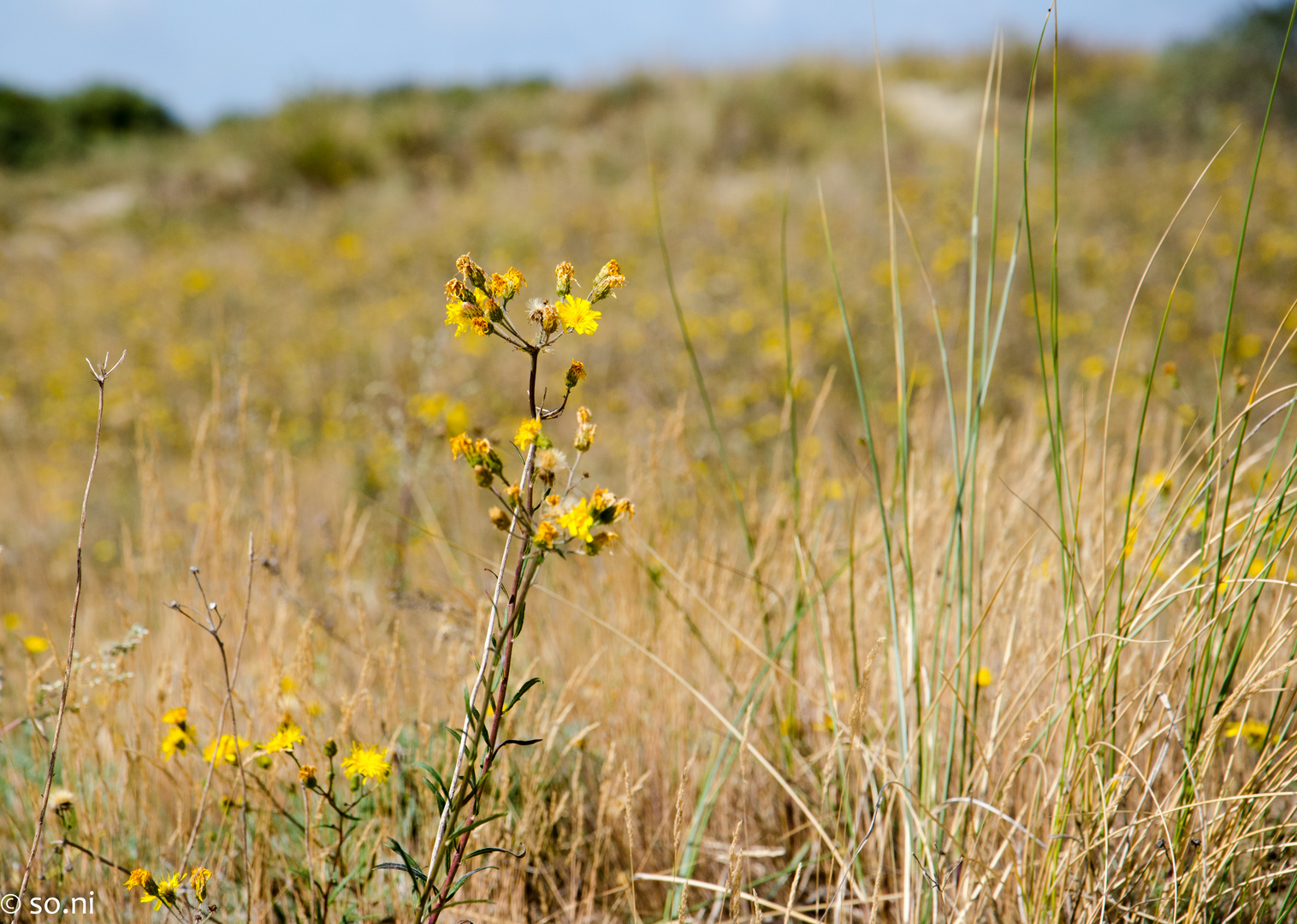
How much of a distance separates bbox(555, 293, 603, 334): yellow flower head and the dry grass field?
6 centimetres

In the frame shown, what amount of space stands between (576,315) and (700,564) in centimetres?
88

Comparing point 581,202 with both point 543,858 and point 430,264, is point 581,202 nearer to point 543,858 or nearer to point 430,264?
point 430,264

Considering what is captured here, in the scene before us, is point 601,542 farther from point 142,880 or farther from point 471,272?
point 142,880

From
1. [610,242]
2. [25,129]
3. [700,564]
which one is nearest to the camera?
[700,564]

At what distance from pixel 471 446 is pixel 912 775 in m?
0.78

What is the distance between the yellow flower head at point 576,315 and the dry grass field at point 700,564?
6 centimetres

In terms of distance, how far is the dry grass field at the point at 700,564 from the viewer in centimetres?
102

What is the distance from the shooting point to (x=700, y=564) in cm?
163

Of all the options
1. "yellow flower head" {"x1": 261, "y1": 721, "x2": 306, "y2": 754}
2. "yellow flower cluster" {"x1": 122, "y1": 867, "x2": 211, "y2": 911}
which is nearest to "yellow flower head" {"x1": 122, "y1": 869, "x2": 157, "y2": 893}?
"yellow flower cluster" {"x1": 122, "y1": 867, "x2": 211, "y2": 911}

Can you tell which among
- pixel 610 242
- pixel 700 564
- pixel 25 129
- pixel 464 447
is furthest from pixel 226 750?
pixel 25 129

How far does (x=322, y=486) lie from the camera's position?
3635 millimetres

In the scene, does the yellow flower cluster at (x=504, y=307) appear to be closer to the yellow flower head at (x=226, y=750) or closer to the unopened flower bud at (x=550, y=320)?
the unopened flower bud at (x=550, y=320)

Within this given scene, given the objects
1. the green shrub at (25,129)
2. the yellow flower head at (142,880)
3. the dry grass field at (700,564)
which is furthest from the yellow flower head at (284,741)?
the green shrub at (25,129)

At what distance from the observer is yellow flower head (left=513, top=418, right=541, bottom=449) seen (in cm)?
78
